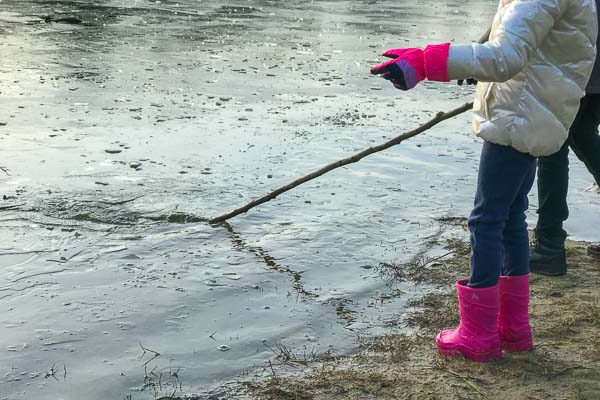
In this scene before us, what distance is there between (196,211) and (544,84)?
2961mm

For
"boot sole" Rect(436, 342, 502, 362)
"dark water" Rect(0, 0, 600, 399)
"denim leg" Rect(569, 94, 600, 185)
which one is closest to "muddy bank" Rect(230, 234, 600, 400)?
"boot sole" Rect(436, 342, 502, 362)

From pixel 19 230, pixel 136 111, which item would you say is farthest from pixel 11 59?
pixel 19 230

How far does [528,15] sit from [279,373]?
176cm

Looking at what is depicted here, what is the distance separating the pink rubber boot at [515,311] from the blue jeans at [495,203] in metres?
0.14

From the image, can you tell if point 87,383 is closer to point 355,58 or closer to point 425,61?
point 425,61

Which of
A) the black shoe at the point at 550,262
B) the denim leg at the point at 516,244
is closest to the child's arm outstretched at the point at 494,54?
the denim leg at the point at 516,244

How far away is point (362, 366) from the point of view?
3828mm

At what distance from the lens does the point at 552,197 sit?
16.3ft

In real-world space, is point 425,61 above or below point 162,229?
above

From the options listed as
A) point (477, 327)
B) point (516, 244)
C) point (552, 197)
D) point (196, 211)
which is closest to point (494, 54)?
point (516, 244)

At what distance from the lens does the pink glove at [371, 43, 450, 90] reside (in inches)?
132

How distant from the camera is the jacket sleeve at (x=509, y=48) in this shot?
10.8 ft

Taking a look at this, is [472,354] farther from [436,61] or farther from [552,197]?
[552,197]

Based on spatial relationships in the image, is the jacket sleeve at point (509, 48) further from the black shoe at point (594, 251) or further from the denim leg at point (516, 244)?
the black shoe at point (594, 251)
